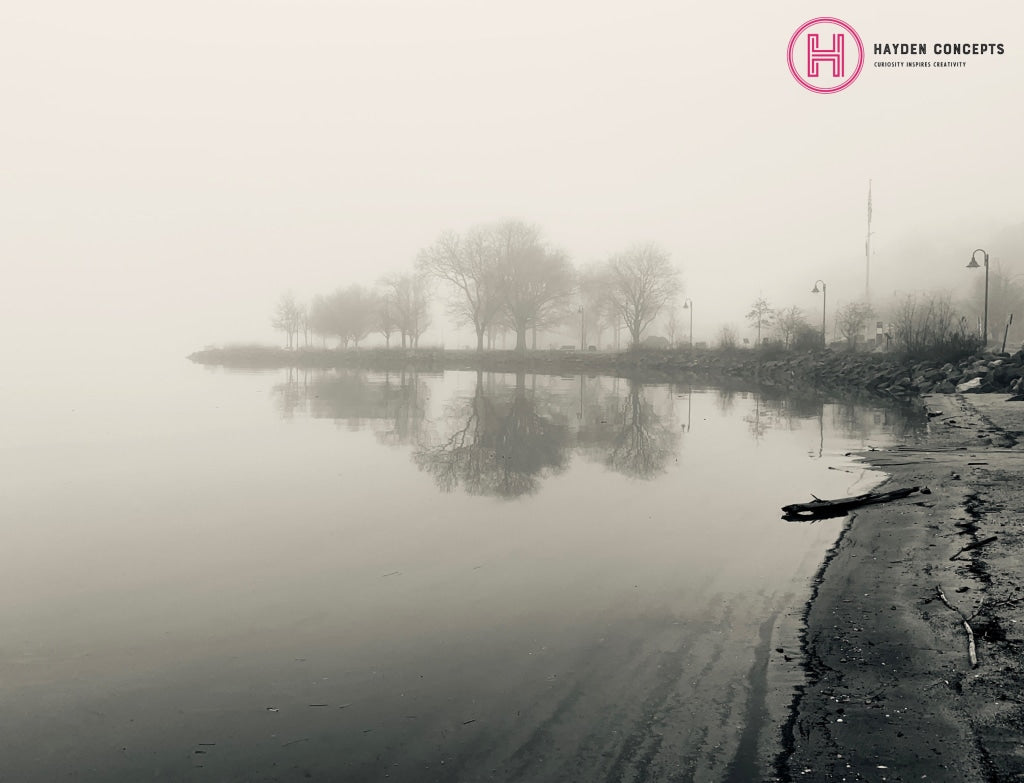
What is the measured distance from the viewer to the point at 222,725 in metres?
4.93

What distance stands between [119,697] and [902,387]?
1510 inches

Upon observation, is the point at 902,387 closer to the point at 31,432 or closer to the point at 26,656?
the point at 31,432

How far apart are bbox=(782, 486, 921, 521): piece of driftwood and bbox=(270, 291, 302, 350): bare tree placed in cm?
9848

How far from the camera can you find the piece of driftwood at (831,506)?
1065cm

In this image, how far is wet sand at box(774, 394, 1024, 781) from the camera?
430 centimetres

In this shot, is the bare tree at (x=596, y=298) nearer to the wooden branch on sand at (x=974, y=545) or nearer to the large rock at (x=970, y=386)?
the large rock at (x=970, y=386)

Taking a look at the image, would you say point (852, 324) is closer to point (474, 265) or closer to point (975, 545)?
point (474, 265)

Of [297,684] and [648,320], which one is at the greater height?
[648,320]

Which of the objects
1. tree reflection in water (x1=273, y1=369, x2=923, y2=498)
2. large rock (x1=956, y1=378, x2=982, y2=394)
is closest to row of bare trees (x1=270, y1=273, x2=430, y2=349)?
tree reflection in water (x1=273, y1=369, x2=923, y2=498)

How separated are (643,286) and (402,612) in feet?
233

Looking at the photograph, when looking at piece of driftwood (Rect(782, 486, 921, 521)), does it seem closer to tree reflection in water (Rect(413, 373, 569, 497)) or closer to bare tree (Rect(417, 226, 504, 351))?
tree reflection in water (Rect(413, 373, 569, 497))

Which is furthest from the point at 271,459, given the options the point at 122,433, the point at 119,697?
the point at 119,697

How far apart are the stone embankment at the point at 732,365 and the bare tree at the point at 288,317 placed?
15.3 feet

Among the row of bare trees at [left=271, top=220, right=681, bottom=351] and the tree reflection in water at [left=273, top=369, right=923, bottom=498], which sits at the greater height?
the row of bare trees at [left=271, top=220, right=681, bottom=351]
